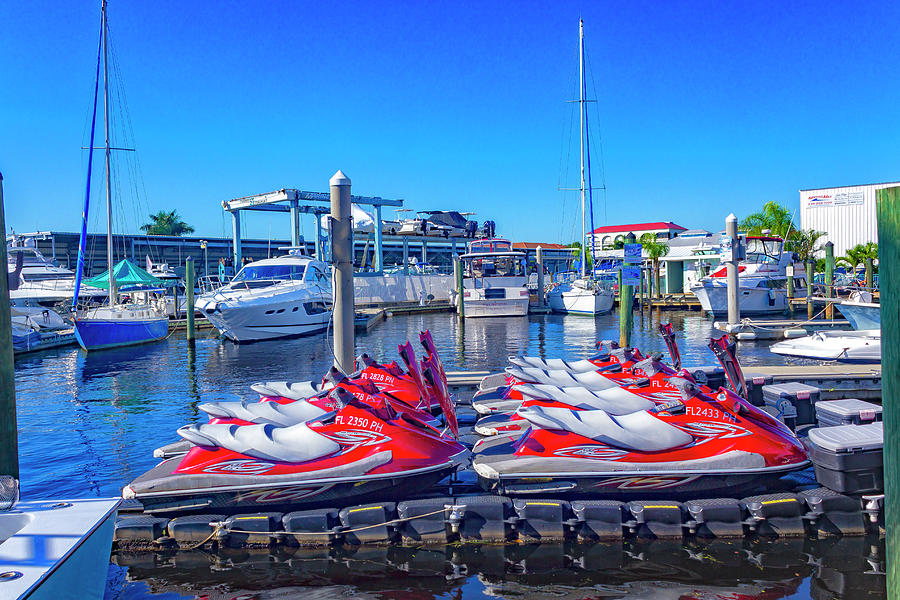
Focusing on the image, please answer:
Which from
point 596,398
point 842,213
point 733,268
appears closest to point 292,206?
point 733,268

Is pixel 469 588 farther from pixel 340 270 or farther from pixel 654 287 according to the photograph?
pixel 654 287

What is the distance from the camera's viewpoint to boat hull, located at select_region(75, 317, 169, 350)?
22.7 meters

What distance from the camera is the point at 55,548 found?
367 cm

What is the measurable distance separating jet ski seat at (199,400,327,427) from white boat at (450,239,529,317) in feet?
92.9

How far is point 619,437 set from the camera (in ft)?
21.3

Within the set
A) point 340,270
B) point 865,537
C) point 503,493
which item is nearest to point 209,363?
point 340,270

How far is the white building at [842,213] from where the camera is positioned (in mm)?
54406

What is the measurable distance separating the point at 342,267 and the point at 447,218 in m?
45.2

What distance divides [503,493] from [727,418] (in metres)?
2.34

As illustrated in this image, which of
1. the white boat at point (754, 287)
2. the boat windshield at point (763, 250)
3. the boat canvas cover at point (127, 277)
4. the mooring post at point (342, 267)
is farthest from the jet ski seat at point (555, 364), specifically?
the boat windshield at point (763, 250)

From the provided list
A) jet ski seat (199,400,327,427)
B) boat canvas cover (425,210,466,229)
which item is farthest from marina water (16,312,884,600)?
boat canvas cover (425,210,466,229)

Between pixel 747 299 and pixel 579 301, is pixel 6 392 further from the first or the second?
pixel 747 299

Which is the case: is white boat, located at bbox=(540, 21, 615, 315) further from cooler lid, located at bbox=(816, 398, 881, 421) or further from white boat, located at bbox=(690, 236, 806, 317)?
cooler lid, located at bbox=(816, 398, 881, 421)

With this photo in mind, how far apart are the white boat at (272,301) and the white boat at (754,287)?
18721mm
